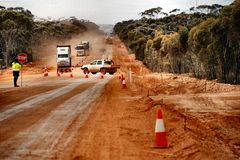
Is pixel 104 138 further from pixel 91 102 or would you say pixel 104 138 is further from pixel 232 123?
pixel 91 102

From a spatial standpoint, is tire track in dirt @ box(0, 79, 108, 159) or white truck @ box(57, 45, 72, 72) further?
white truck @ box(57, 45, 72, 72)

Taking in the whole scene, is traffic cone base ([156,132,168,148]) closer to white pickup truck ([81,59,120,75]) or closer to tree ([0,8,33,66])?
white pickup truck ([81,59,120,75])

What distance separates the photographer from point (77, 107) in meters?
18.4

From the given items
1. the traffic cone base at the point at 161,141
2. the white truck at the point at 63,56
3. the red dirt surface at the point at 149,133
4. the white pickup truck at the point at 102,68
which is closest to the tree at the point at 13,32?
the white truck at the point at 63,56

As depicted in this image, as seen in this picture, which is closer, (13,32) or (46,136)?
(46,136)

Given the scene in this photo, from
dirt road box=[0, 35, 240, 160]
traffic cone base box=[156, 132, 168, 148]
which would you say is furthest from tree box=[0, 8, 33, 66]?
traffic cone base box=[156, 132, 168, 148]

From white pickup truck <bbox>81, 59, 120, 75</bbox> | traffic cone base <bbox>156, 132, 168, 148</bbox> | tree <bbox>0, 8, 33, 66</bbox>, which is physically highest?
tree <bbox>0, 8, 33, 66</bbox>

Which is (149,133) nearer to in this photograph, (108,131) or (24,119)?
(108,131)

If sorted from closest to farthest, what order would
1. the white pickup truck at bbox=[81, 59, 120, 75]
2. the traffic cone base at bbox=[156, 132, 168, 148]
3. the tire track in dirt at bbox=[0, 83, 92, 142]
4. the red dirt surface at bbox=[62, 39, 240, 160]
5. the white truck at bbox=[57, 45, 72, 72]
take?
the red dirt surface at bbox=[62, 39, 240, 160] → the traffic cone base at bbox=[156, 132, 168, 148] → the tire track in dirt at bbox=[0, 83, 92, 142] → the white pickup truck at bbox=[81, 59, 120, 75] → the white truck at bbox=[57, 45, 72, 72]

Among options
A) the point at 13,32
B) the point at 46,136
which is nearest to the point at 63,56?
the point at 13,32

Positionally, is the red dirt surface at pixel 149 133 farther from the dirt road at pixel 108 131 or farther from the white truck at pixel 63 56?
the white truck at pixel 63 56

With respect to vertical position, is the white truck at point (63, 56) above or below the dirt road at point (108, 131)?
above

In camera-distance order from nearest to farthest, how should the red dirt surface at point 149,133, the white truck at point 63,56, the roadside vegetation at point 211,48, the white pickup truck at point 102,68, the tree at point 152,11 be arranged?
the red dirt surface at point 149,133 < the roadside vegetation at point 211,48 < the white pickup truck at point 102,68 < the white truck at point 63,56 < the tree at point 152,11

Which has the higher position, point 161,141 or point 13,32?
point 13,32
